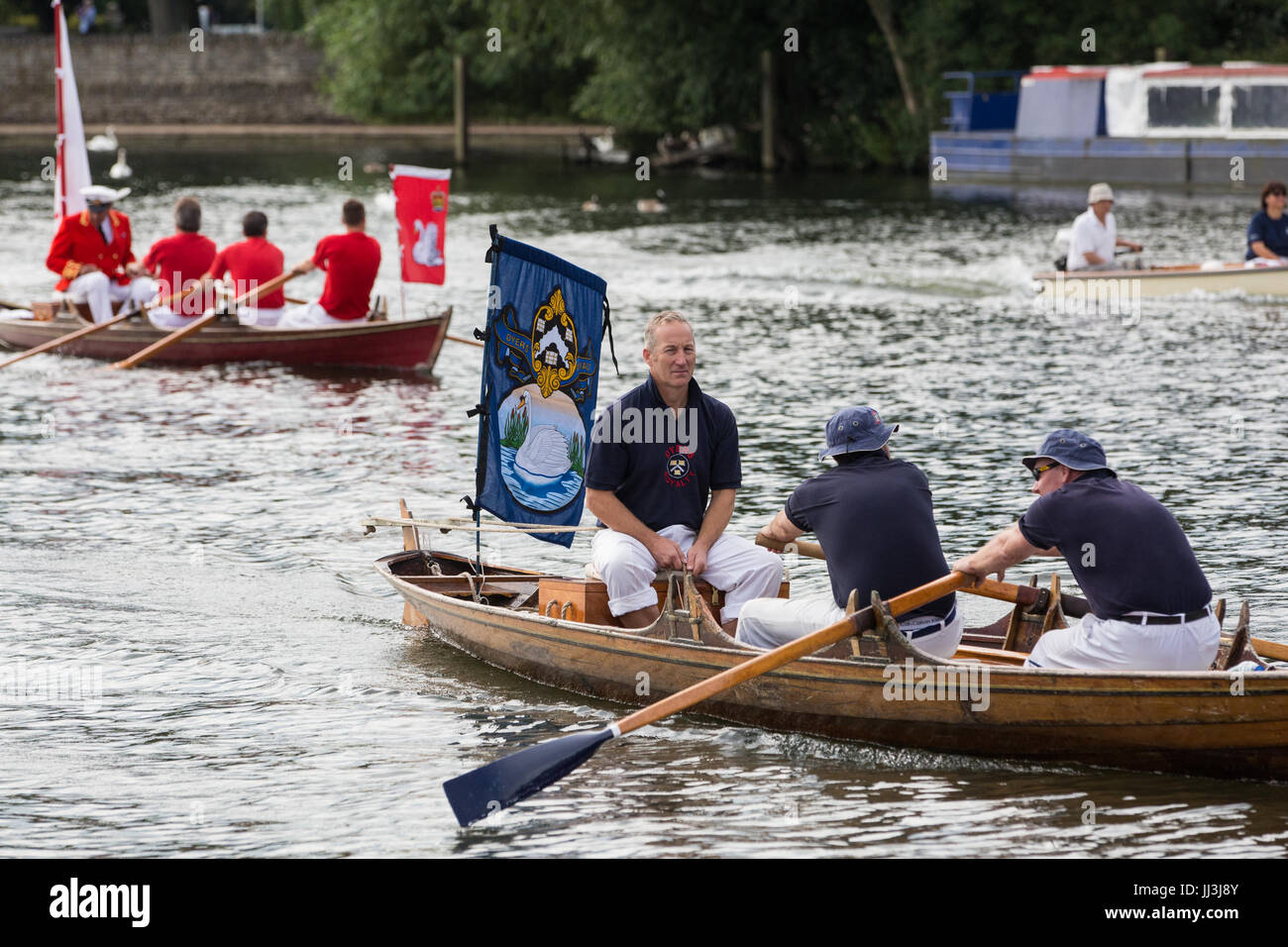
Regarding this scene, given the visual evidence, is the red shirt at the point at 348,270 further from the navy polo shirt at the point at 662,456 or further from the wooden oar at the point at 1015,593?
the wooden oar at the point at 1015,593

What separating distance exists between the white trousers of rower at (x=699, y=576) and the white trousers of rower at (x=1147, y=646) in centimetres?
182

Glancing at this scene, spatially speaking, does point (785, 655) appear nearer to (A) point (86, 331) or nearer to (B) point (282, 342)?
(B) point (282, 342)

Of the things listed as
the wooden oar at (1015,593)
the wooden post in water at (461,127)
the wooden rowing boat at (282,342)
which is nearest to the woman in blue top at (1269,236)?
the wooden rowing boat at (282,342)

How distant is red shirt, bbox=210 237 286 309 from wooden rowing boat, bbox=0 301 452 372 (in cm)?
48

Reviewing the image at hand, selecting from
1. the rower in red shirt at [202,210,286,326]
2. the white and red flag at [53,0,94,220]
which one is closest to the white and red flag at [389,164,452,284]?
the rower in red shirt at [202,210,286,326]

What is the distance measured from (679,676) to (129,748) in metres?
2.68

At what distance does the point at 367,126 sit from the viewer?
61.4 meters

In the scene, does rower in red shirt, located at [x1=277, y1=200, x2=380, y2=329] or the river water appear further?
rower in red shirt, located at [x1=277, y1=200, x2=380, y2=329]

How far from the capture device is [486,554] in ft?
40.9

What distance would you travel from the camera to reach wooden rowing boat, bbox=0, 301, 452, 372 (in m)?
A: 19.2

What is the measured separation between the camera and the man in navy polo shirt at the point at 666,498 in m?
8.96

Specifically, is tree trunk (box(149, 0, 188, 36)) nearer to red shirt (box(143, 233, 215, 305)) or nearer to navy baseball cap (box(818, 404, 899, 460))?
red shirt (box(143, 233, 215, 305))

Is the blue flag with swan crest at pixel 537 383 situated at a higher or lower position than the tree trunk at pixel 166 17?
lower

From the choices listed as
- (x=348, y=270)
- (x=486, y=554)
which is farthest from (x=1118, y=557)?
(x=348, y=270)
